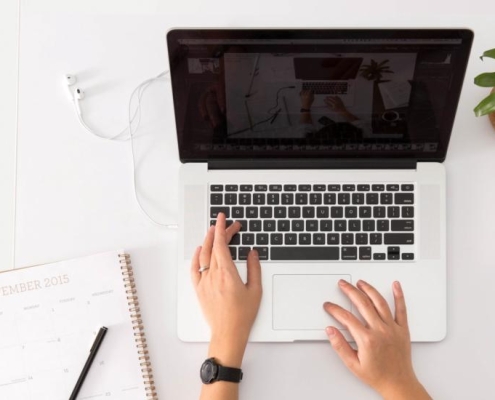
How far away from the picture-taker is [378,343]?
2.93 ft

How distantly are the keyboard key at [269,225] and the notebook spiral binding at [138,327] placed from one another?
0.80 ft

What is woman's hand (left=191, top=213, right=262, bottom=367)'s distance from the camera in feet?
2.95

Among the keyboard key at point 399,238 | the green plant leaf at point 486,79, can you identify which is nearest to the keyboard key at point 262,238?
the keyboard key at point 399,238

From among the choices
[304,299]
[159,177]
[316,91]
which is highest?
[316,91]

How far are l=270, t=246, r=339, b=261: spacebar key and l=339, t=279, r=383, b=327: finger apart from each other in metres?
0.05

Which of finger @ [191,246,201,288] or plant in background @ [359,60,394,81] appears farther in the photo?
finger @ [191,246,201,288]

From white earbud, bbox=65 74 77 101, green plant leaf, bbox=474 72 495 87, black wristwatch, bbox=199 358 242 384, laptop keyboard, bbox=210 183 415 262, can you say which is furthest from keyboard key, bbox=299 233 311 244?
white earbud, bbox=65 74 77 101

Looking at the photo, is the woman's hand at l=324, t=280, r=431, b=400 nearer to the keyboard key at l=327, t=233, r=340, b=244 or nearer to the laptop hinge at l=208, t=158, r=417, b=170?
the keyboard key at l=327, t=233, r=340, b=244

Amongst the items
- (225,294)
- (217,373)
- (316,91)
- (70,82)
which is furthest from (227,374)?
(70,82)

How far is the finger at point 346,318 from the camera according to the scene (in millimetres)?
897

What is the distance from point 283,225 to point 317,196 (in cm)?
8

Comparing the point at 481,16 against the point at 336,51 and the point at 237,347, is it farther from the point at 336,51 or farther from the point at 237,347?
the point at 237,347

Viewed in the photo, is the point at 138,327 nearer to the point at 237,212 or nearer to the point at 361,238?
the point at 237,212

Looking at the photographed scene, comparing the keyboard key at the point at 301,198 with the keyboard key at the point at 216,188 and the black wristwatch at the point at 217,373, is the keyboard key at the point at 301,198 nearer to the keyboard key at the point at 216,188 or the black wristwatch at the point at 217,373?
the keyboard key at the point at 216,188
